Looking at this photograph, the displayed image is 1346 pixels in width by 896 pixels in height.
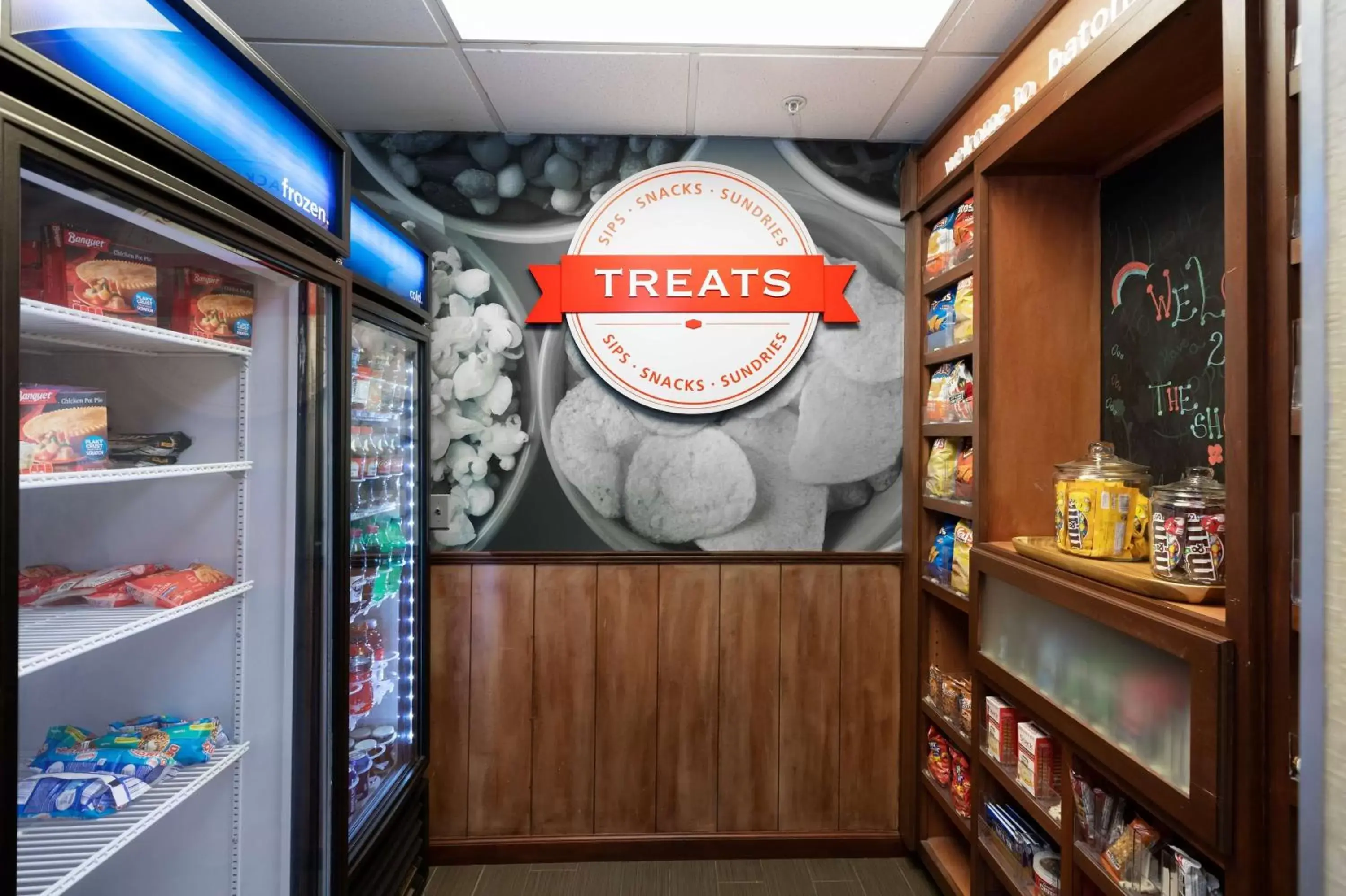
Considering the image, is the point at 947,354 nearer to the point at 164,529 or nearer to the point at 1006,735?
the point at 1006,735

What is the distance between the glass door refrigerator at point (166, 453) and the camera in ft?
3.69

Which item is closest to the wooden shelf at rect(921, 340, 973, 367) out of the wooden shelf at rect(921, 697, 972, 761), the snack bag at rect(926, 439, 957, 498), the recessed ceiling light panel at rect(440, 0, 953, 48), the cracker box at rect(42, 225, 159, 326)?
the snack bag at rect(926, 439, 957, 498)

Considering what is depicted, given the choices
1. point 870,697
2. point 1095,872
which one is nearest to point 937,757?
point 870,697

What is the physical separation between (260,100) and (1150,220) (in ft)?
8.07

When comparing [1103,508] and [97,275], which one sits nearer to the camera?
[97,275]

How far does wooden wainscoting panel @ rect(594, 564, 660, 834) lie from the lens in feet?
9.59

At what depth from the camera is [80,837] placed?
1382 millimetres

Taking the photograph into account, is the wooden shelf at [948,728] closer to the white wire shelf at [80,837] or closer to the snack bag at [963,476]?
the snack bag at [963,476]

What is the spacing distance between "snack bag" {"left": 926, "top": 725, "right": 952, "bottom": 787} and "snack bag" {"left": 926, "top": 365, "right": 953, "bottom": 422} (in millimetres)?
1271

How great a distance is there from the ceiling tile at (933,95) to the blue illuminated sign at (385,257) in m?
1.95

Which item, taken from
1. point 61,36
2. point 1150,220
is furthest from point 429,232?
point 1150,220

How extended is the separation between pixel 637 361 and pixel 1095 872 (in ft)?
7.32

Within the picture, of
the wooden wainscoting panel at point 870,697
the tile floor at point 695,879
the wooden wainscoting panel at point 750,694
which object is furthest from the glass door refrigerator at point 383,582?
the wooden wainscoting panel at point 870,697

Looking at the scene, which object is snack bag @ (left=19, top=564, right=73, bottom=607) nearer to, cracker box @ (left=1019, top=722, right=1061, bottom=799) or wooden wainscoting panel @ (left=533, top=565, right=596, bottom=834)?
wooden wainscoting panel @ (left=533, top=565, right=596, bottom=834)
